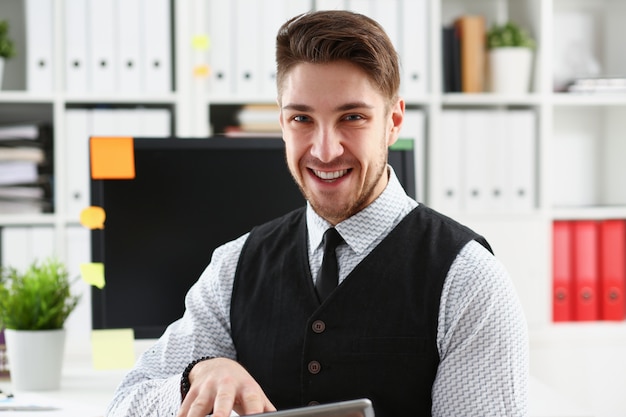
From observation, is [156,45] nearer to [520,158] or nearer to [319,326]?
[520,158]

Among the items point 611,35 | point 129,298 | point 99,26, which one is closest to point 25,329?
point 129,298

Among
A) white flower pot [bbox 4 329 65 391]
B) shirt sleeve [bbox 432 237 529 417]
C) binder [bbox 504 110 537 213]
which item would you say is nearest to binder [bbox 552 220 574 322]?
binder [bbox 504 110 537 213]

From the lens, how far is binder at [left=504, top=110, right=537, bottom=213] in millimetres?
3117

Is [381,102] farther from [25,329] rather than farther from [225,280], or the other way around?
[25,329]

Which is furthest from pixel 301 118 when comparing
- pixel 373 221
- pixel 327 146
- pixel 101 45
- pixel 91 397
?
pixel 101 45

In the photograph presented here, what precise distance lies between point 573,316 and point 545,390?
1369mm

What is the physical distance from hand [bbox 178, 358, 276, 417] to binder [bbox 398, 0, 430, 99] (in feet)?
6.66

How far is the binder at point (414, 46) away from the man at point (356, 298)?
168cm

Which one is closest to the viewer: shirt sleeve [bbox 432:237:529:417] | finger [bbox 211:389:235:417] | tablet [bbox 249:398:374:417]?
tablet [bbox 249:398:374:417]

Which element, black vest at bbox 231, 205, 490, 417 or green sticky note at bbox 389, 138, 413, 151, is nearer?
black vest at bbox 231, 205, 490, 417

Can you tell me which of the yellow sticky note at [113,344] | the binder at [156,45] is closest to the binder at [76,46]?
the binder at [156,45]

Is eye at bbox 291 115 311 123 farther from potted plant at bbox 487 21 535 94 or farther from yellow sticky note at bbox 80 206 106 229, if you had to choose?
potted plant at bbox 487 21 535 94

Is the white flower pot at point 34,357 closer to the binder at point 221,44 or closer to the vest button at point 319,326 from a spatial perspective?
the vest button at point 319,326

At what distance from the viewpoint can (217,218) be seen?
6.01 feet
